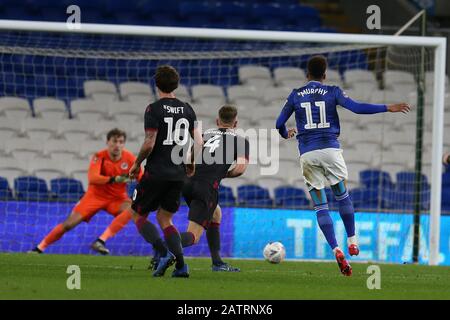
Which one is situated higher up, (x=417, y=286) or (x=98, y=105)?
(x=98, y=105)

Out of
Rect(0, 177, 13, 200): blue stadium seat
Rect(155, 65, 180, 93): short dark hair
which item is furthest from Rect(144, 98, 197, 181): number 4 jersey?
Rect(0, 177, 13, 200): blue stadium seat

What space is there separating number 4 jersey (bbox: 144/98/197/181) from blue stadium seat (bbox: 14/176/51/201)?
225 inches

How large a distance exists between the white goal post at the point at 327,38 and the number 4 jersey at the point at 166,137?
3795mm

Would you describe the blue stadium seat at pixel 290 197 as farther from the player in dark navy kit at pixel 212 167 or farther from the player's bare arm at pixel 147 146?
the player's bare arm at pixel 147 146

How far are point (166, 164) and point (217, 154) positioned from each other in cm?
118

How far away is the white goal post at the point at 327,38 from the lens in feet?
41.2

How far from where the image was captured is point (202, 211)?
9875mm

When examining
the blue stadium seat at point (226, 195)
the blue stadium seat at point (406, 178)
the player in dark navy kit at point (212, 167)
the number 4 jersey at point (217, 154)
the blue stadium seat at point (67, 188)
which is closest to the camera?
the player in dark navy kit at point (212, 167)

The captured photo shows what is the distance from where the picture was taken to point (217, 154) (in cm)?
1006

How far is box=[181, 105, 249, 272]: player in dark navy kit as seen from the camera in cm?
988

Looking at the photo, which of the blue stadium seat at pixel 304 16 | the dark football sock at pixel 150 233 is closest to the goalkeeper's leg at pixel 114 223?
the dark football sock at pixel 150 233
